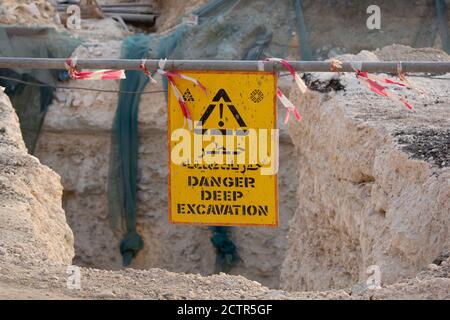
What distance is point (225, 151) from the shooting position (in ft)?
19.0

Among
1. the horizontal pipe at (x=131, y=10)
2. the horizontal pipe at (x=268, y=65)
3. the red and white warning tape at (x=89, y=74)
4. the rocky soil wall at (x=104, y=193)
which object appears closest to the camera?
the horizontal pipe at (x=268, y=65)

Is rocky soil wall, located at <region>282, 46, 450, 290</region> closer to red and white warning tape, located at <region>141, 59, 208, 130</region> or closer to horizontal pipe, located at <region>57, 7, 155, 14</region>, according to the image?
red and white warning tape, located at <region>141, 59, 208, 130</region>

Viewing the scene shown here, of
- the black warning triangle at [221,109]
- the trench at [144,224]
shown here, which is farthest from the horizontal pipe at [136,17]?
the black warning triangle at [221,109]

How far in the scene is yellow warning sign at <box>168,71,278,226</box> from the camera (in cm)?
573

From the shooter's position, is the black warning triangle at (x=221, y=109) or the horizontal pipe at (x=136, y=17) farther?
the horizontal pipe at (x=136, y=17)

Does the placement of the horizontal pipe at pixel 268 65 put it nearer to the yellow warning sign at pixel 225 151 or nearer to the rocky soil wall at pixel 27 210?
the yellow warning sign at pixel 225 151

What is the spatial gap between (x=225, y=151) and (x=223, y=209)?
1.11ft

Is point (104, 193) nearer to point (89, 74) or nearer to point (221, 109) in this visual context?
point (89, 74)

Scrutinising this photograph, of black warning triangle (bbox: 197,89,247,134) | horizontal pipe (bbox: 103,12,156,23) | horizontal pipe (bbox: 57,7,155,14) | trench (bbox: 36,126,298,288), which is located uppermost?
horizontal pipe (bbox: 57,7,155,14)

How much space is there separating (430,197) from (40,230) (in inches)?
98.6

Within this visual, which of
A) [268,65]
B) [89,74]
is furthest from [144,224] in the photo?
[268,65]

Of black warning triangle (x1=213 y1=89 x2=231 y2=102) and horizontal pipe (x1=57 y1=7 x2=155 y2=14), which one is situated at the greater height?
horizontal pipe (x1=57 y1=7 x2=155 y2=14)

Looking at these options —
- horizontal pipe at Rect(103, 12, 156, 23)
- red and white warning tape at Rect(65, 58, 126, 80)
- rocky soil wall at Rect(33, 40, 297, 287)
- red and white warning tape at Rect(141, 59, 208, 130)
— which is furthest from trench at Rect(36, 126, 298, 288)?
red and white warning tape at Rect(141, 59, 208, 130)

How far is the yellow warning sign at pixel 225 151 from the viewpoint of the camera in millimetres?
5730
